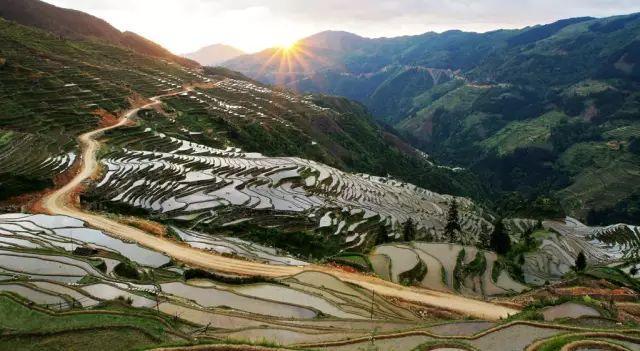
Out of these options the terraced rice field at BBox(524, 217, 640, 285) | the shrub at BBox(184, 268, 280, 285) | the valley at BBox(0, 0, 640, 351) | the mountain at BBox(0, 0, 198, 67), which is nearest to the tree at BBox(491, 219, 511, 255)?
the valley at BBox(0, 0, 640, 351)

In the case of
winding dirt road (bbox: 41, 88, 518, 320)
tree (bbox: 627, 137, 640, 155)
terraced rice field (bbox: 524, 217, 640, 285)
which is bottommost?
terraced rice field (bbox: 524, 217, 640, 285)

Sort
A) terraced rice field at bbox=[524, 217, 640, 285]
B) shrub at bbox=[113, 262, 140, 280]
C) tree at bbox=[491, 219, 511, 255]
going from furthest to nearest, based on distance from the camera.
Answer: tree at bbox=[491, 219, 511, 255] → terraced rice field at bbox=[524, 217, 640, 285] → shrub at bbox=[113, 262, 140, 280]

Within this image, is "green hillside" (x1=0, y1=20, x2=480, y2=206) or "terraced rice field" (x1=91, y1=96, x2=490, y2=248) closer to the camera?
"terraced rice field" (x1=91, y1=96, x2=490, y2=248)

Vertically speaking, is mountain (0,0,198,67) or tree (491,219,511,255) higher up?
mountain (0,0,198,67)

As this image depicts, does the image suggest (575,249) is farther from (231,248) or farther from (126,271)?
(126,271)

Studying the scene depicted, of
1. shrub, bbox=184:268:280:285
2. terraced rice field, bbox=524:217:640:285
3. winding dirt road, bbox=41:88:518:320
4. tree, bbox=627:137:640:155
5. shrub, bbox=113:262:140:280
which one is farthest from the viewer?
tree, bbox=627:137:640:155

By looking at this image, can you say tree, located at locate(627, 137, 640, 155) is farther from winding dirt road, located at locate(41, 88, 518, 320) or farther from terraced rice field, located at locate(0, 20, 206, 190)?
winding dirt road, located at locate(41, 88, 518, 320)

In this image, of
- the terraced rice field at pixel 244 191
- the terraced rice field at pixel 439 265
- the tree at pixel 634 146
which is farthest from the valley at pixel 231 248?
the tree at pixel 634 146

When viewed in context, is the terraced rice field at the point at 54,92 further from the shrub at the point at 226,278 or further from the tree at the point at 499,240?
the tree at the point at 499,240

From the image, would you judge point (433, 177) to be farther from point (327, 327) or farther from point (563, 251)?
point (327, 327)
